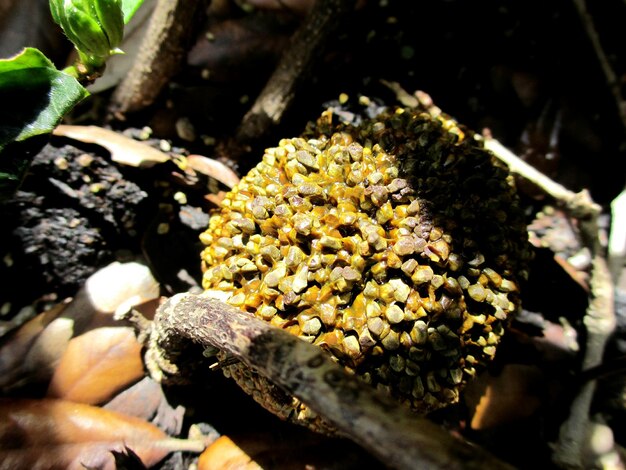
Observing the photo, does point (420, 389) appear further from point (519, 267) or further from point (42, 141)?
point (42, 141)

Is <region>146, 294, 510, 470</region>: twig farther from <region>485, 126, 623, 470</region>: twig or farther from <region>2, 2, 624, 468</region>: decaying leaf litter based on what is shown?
<region>485, 126, 623, 470</region>: twig

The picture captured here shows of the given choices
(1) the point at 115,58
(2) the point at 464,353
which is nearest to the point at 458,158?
(2) the point at 464,353

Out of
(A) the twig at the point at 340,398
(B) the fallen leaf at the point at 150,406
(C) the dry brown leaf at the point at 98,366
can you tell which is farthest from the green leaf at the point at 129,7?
(B) the fallen leaf at the point at 150,406

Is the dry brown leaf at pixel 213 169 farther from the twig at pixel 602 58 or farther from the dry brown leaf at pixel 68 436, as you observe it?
the twig at pixel 602 58

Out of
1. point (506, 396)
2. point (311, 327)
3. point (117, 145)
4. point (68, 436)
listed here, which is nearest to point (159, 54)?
point (117, 145)

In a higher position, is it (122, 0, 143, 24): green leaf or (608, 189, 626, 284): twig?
(608, 189, 626, 284): twig

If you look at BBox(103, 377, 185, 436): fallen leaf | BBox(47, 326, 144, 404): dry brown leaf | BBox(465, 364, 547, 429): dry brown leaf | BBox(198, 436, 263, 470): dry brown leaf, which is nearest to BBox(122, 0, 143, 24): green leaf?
BBox(47, 326, 144, 404): dry brown leaf

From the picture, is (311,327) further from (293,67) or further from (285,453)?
(293,67)
